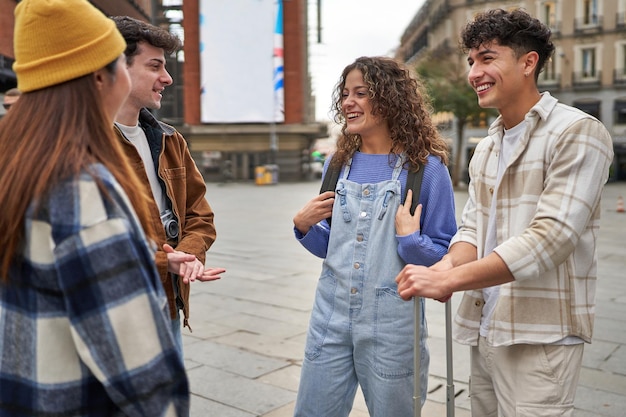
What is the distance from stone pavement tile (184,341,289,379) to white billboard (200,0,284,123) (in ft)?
126

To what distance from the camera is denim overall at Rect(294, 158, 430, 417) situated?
2.33 metres

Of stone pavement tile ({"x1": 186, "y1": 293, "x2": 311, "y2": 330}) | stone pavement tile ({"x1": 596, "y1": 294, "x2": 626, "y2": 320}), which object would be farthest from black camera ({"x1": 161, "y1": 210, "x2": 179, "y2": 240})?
stone pavement tile ({"x1": 596, "y1": 294, "x2": 626, "y2": 320})

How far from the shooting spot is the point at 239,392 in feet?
13.1

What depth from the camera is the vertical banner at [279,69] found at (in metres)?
42.3

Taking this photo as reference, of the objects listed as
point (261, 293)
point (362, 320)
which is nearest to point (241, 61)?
point (261, 293)

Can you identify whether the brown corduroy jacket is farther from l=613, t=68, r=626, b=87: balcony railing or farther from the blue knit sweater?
l=613, t=68, r=626, b=87: balcony railing

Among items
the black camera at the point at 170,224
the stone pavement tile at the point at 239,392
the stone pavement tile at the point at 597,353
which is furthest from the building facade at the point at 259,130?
the black camera at the point at 170,224

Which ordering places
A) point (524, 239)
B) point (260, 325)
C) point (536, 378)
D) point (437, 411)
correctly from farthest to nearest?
point (260, 325), point (437, 411), point (536, 378), point (524, 239)

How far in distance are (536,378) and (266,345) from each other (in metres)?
3.24

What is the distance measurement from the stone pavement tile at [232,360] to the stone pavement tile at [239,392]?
0.11 m

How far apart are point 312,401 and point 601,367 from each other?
2.83m

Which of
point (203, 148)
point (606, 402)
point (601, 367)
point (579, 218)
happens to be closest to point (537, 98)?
point (579, 218)

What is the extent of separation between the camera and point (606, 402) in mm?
3787

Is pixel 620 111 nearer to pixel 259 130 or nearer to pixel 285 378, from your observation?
pixel 259 130
